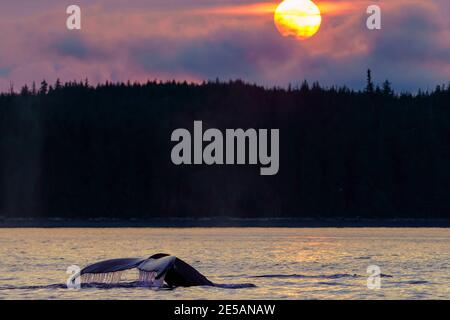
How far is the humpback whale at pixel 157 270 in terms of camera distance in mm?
45219

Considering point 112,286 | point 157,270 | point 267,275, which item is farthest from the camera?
point 267,275

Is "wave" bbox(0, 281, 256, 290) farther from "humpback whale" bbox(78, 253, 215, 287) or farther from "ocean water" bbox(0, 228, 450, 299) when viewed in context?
"humpback whale" bbox(78, 253, 215, 287)

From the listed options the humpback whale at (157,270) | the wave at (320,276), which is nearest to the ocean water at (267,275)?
the wave at (320,276)

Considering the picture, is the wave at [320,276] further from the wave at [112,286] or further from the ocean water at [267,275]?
the wave at [112,286]

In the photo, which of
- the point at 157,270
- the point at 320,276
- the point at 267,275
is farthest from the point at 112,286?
the point at 320,276

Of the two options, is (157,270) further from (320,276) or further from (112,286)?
(320,276)

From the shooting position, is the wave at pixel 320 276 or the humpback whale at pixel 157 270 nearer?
the humpback whale at pixel 157 270

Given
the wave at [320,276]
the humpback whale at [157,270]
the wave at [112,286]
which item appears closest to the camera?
the humpback whale at [157,270]

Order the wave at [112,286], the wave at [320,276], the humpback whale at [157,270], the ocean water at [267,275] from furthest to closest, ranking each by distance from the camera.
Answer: the wave at [320,276]
the wave at [112,286]
the ocean water at [267,275]
the humpback whale at [157,270]

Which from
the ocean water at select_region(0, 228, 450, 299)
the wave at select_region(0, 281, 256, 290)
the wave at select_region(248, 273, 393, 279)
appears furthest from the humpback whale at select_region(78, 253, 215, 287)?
the wave at select_region(248, 273, 393, 279)

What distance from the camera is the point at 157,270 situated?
45469mm
